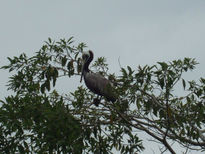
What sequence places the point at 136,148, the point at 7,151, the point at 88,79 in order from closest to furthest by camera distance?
the point at 7,151 → the point at 136,148 → the point at 88,79

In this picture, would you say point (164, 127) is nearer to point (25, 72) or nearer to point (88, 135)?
point (88, 135)

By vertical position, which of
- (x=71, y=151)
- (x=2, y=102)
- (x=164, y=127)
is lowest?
(x=71, y=151)

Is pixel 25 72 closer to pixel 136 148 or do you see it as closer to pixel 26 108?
pixel 26 108

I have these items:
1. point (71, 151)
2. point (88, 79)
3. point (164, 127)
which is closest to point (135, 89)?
point (164, 127)

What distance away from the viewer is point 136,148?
1081 cm

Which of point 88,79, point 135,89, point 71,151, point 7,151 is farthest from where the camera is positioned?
point 88,79

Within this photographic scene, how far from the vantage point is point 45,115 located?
8961 mm

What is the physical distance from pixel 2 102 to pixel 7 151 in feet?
3.43

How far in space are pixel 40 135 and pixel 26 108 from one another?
79cm

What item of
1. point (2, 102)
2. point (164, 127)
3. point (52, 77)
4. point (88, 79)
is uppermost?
point (88, 79)

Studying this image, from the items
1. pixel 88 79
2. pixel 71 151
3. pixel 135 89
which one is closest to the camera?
pixel 71 151

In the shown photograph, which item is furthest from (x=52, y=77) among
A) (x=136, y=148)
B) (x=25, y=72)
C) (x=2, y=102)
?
(x=136, y=148)

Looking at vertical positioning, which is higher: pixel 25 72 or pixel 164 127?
pixel 25 72

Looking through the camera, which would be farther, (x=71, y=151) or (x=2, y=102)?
(x=2, y=102)
